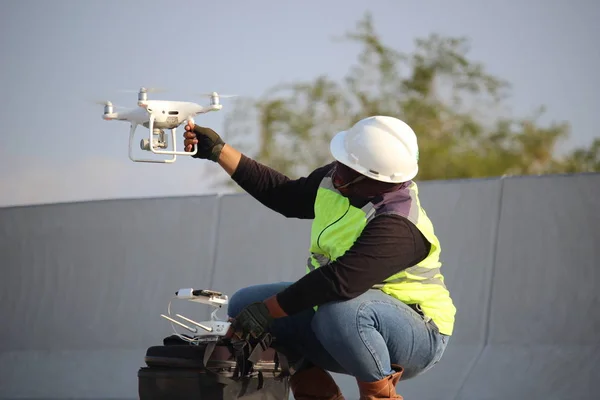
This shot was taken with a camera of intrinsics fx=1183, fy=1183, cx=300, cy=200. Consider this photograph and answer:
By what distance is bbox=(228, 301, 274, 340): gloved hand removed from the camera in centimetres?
482

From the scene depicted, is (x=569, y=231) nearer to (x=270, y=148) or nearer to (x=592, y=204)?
(x=592, y=204)

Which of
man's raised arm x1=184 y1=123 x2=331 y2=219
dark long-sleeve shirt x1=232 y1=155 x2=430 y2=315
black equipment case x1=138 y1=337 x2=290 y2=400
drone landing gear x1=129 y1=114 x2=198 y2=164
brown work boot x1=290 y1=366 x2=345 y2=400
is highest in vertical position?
drone landing gear x1=129 y1=114 x2=198 y2=164

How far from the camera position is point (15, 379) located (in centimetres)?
901

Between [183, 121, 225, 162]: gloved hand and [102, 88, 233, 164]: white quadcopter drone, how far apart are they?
0.64 feet

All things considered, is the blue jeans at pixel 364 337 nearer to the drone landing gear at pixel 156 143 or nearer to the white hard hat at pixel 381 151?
the white hard hat at pixel 381 151

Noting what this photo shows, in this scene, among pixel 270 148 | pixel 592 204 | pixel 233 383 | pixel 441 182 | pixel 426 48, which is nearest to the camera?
pixel 233 383

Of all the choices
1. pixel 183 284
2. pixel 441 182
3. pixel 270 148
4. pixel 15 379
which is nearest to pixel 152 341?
pixel 183 284

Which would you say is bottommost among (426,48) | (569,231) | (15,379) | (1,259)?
(15,379)

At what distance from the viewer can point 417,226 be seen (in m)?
4.90

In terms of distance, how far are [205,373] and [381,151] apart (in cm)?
118

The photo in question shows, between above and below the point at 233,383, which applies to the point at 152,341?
below

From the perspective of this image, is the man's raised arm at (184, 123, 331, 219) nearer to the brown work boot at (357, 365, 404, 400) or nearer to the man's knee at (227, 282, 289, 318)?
the man's knee at (227, 282, 289, 318)

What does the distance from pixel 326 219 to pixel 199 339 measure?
756mm

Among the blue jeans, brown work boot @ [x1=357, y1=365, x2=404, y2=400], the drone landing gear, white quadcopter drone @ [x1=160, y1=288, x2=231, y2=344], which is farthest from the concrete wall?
the drone landing gear
